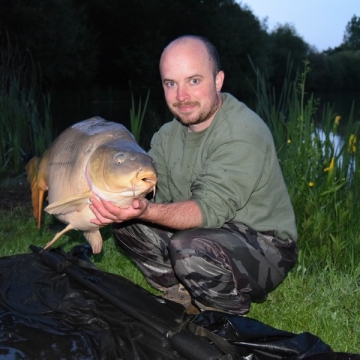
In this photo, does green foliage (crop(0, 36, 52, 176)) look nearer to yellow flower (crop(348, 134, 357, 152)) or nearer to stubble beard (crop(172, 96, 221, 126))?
yellow flower (crop(348, 134, 357, 152))

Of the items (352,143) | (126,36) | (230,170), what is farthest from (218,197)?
(126,36)

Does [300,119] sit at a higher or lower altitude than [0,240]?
higher

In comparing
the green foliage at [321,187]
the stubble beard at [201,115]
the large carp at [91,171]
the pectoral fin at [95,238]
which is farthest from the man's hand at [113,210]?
the green foliage at [321,187]

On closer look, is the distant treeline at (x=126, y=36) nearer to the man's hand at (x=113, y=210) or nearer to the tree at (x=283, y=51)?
the tree at (x=283, y=51)

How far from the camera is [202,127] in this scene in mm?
2277

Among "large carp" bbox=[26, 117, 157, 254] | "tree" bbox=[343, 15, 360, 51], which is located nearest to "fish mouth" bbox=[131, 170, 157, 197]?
"large carp" bbox=[26, 117, 157, 254]

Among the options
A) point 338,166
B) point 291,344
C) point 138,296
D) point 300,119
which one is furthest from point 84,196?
point 338,166

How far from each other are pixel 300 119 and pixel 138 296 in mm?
1573

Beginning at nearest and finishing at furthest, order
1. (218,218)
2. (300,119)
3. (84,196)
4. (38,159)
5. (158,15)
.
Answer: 1. (84,196)
2. (218,218)
3. (38,159)
4. (300,119)
5. (158,15)

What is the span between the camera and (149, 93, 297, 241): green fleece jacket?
6.64ft

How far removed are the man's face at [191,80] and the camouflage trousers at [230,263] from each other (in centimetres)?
43

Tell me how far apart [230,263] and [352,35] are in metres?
56.7

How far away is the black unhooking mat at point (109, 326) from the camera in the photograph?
173cm

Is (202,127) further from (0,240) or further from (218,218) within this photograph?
(0,240)
